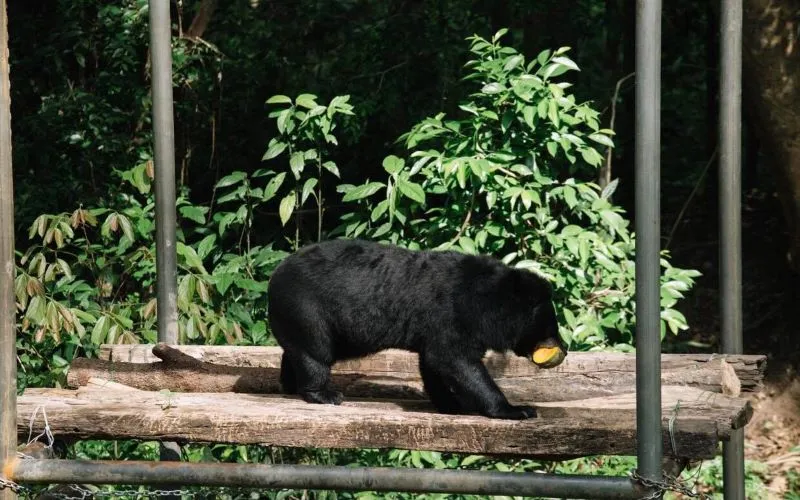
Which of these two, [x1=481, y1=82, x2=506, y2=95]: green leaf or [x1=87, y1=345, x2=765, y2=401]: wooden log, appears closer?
[x1=87, y1=345, x2=765, y2=401]: wooden log

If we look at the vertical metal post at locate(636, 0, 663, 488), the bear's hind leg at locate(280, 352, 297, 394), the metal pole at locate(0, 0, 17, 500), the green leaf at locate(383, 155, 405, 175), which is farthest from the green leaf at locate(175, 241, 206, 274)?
the vertical metal post at locate(636, 0, 663, 488)

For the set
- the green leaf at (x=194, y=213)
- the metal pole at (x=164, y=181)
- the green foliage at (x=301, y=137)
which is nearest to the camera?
the metal pole at (x=164, y=181)

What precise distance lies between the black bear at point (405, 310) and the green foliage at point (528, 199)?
63.9 inches

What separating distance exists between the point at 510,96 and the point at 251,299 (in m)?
2.19

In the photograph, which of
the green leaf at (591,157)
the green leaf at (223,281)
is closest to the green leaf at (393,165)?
the green leaf at (591,157)

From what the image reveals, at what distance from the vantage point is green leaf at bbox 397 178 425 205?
677 centimetres

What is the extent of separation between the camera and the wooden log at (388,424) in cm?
400

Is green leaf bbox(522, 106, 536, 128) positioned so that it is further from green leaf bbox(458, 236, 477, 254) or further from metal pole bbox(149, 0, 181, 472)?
metal pole bbox(149, 0, 181, 472)

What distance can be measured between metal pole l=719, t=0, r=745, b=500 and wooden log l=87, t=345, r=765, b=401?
588 mm

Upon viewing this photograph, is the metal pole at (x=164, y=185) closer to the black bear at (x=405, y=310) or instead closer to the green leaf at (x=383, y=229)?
the black bear at (x=405, y=310)

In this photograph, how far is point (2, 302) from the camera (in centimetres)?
409

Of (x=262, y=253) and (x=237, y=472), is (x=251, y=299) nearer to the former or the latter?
(x=262, y=253)

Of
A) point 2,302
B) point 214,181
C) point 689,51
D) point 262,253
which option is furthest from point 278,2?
point 2,302

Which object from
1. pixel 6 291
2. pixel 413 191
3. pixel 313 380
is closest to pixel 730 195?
pixel 413 191
